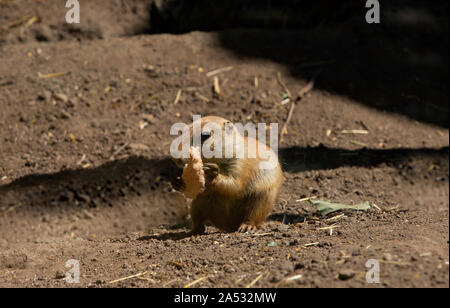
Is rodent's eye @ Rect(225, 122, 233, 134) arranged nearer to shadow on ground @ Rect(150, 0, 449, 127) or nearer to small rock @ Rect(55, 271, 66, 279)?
small rock @ Rect(55, 271, 66, 279)

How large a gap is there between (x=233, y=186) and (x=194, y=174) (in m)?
0.37

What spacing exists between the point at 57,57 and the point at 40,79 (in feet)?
1.87

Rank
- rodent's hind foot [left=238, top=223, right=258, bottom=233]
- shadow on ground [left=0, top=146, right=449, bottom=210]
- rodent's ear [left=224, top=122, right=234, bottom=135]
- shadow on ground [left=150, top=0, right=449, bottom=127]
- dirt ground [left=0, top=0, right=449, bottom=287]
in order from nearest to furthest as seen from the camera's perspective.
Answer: dirt ground [left=0, top=0, right=449, bottom=287] < rodent's ear [left=224, top=122, right=234, bottom=135] < rodent's hind foot [left=238, top=223, right=258, bottom=233] < shadow on ground [left=0, top=146, right=449, bottom=210] < shadow on ground [left=150, top=0, right=449, bottom=127]

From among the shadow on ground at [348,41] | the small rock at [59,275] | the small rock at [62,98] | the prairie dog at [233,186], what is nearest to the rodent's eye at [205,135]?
the prairie dog at [233,186]

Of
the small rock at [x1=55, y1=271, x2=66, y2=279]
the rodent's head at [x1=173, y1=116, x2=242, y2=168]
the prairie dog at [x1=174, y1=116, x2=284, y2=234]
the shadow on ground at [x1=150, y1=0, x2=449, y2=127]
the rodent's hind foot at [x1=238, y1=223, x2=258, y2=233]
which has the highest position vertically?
the shadow on ground at [x1=150, y1=0, x2=449, y2=127]

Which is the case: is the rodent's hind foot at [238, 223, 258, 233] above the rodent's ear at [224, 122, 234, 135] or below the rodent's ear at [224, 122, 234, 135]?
below

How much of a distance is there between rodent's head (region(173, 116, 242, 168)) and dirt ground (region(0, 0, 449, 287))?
597 mm

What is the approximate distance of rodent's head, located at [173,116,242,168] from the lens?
13.4ft

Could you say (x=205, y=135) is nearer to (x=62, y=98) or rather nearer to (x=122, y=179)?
(x=122, y=179)

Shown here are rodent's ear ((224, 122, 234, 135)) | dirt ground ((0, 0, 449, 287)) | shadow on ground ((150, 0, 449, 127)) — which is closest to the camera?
dirt ground ((0, 0, 449, 287))

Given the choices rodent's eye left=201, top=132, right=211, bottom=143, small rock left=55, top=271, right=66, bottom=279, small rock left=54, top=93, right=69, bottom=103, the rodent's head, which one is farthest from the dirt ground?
rodent's eye left=201, top=132, right=211, bottom=143

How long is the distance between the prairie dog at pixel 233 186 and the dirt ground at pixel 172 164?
0.24 meters

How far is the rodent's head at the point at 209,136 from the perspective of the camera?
13.4ft

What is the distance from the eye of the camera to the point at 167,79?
7129 mm
